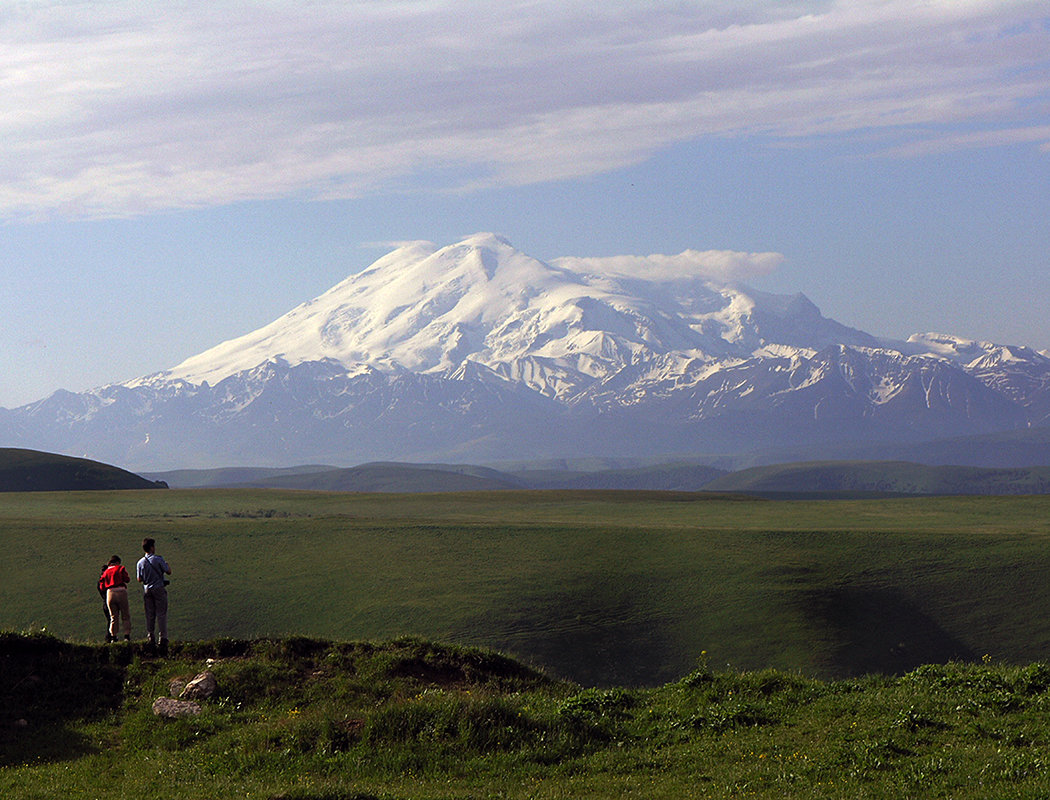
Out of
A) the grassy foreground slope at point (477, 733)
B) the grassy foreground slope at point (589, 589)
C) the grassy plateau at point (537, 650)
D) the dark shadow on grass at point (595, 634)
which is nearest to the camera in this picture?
the grassy foreground slope at point (477, 733)

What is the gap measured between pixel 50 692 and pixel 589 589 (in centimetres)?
5619

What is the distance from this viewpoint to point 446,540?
319 ft

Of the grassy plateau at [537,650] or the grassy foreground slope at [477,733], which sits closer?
the grassy foreground slope at [477,733]

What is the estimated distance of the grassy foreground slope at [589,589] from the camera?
70.2 meters

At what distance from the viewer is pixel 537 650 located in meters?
68.5

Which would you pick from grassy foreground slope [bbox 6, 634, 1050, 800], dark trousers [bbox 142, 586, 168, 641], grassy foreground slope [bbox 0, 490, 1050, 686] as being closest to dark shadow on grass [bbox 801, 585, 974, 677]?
grassy foreground slope [bbox 0, 490, 1050, 686]

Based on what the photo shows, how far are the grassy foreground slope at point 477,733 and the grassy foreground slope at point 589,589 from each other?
34.1 metres

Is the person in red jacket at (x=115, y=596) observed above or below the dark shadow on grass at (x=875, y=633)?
above

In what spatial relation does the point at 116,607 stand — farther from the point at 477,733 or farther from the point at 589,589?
the point at 589,589

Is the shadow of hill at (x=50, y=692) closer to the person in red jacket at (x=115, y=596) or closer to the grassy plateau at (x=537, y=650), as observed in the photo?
the grassy plateau at (x=537, y=650)

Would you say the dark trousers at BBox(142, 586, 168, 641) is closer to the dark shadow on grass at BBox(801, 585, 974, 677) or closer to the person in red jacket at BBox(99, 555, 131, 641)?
the person in red jacket at BBox(99, 555, 131, 641)

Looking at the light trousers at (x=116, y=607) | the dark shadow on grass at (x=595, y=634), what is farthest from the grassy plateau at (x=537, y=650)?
the light trousers at (x=116, y=607)

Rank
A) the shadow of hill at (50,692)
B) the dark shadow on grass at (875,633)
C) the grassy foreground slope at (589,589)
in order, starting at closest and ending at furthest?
the shadow of hill at (50,692) → the dark shadow on grass at (875,633) → the grassy foreground slope at (589,589)

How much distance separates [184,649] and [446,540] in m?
67.3
